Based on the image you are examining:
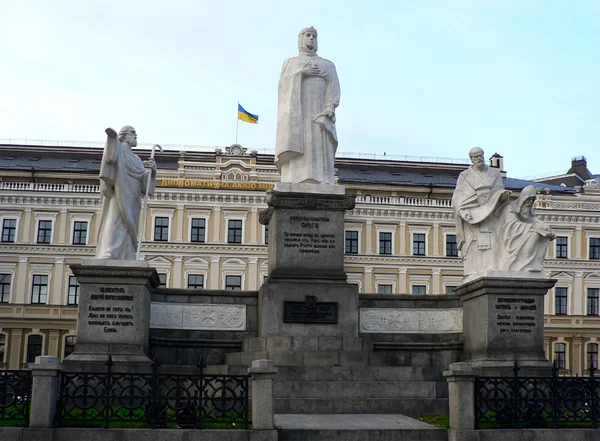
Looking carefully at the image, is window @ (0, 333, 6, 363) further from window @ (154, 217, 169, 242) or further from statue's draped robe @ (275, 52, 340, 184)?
statue's draped robe @ (275, 52, 340, 184)

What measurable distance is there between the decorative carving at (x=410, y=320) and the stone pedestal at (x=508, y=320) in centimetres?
77

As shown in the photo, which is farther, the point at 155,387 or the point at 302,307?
the point at 302,307

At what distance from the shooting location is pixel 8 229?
56.8 metres

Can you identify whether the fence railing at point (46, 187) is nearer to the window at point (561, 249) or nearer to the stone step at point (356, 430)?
the window at point (561, 249)

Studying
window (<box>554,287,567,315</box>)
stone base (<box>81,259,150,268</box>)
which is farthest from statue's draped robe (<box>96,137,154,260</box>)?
window (<box>554,287,567,315</box>)

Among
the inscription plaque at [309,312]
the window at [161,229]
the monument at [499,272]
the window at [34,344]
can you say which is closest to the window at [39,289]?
the window at [34,344]

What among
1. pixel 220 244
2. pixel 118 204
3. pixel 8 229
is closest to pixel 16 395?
pixel 118 204

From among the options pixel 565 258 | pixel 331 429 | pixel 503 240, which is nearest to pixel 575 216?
pixel 565 258

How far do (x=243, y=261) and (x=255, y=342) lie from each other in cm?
4320

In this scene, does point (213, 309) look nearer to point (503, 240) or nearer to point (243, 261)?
point (503, 240)

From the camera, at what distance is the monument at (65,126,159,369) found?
14.7 m

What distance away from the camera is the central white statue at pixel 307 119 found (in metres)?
17.0

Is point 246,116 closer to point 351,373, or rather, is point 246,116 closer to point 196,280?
point 196,280

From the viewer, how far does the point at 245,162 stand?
6291 cm
